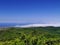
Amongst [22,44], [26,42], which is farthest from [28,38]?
[22,44]

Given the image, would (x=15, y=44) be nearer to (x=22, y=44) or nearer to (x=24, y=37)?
(x=22, y=44)

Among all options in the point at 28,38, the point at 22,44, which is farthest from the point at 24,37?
the point at 22,44

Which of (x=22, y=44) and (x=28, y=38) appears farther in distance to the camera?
(x=28, y=38)

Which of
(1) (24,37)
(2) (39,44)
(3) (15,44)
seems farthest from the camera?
(1) (24,37)

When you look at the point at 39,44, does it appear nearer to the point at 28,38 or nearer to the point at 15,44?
the point at 28,38

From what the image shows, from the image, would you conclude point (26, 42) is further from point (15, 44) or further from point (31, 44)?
point (15, 44)

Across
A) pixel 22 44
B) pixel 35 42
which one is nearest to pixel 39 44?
pixel 35 42

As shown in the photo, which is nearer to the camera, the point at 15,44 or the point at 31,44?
the point at 15,44

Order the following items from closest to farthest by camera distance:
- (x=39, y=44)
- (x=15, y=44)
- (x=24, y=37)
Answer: (x=15, y=44) < (x=39, y=44) < (x=24, y=37)
